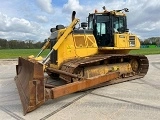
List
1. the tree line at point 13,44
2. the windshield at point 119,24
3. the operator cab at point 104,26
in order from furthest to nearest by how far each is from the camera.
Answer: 1. the tree line at point 13,44
2. the windshield at point 119,24
3. the operator cab at point 104,26

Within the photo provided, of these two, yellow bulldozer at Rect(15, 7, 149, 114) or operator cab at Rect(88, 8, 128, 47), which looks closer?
yellow bulldozer at Rect(15, 7, 149, 114)

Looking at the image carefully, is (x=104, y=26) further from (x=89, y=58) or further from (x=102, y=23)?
(x=89, y=58)

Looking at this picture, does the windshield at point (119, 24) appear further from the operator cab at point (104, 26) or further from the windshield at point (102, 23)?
the windshield at point (102, 23)

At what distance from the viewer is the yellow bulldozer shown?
7.33m

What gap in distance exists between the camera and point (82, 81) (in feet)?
22.7

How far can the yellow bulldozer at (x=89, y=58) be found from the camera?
7328mm

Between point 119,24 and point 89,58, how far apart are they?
263 centimetres

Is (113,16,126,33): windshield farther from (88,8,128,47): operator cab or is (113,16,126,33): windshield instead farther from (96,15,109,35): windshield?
(96,15,109,35): windshield

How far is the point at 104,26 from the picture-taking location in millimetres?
9812

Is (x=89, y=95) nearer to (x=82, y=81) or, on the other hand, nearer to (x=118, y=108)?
(x=82, y=81)

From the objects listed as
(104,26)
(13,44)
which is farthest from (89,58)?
(13,44)

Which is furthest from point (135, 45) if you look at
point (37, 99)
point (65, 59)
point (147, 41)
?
point (147, 41)

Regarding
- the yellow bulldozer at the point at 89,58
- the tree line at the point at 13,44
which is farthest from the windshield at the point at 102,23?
the tree line at the point at 13,44

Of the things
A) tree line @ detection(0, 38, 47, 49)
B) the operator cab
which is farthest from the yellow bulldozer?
tree line @ detection(0, 38, 47, 49)
